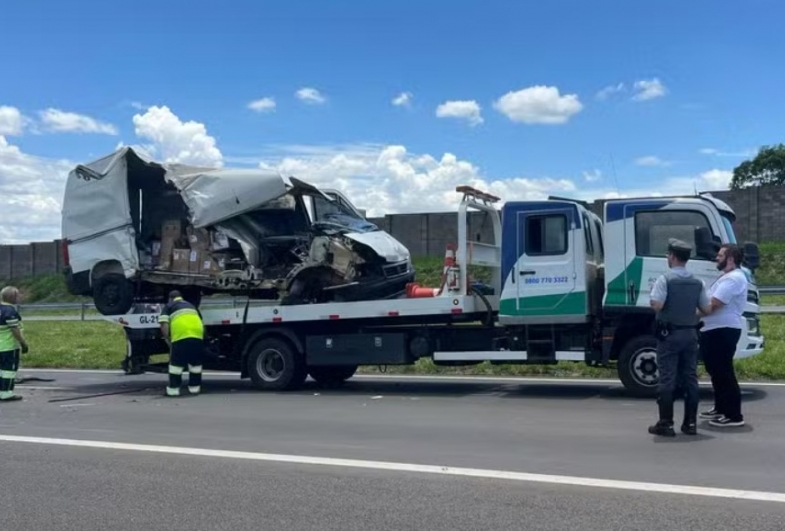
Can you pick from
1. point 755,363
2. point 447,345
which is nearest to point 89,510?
point 447,345

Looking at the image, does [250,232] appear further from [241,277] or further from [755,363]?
[755,363]

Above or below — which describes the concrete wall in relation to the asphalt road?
above

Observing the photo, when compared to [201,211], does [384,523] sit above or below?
below

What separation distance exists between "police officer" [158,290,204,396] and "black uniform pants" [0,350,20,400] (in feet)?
6.93

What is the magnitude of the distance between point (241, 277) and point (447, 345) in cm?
345

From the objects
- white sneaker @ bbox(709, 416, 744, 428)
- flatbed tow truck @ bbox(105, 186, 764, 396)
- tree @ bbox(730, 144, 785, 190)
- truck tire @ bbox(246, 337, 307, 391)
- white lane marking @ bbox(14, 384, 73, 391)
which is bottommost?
white lane marking @ bbox(14, 384, 73, 391)

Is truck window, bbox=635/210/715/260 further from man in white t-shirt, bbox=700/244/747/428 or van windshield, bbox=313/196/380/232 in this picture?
van windshield, bbox=313/196/380/232

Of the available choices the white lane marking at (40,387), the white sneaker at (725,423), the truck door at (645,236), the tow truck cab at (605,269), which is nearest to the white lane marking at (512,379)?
the tow truck cab at (605,269)

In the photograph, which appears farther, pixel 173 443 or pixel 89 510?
pixel 173 443

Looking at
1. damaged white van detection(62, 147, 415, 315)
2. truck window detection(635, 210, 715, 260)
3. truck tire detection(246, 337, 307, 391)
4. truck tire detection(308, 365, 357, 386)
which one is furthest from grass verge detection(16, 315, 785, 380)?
truck window detection(635, 210, 715, 260)

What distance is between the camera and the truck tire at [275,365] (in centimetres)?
1283

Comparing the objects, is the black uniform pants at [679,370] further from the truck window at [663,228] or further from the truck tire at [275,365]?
the truck tire at [275,365]

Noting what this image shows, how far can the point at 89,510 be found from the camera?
19.4 feet

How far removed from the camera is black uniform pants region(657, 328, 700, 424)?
8016mm
